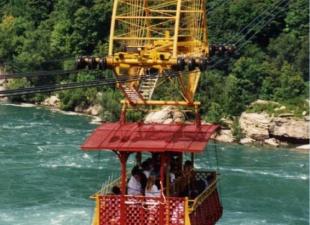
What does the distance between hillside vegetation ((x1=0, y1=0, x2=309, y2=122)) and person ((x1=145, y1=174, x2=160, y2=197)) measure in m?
24.8

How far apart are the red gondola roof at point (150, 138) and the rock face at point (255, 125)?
29.8 metres

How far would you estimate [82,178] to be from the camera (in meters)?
33.6

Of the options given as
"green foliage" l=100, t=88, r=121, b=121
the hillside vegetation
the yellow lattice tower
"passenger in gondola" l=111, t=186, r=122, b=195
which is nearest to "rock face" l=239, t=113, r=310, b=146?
the hillside vegetation

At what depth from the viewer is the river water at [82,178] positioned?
28766mm

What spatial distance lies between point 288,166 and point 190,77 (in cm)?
2242

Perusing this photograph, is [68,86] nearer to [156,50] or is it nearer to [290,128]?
[156,50]

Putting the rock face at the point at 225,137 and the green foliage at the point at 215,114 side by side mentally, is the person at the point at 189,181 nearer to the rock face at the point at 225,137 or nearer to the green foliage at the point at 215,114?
the rock face at the point at 225,137

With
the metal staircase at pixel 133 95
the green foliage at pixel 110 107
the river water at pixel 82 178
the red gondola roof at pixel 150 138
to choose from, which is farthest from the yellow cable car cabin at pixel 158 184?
the green foliage at pixel 110 107

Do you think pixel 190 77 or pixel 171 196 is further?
pixel 190 77

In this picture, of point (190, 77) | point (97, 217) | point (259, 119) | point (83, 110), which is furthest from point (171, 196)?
point (83, 110)

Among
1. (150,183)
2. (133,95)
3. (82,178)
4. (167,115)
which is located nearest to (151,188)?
(150,183)

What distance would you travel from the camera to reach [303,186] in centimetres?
3347

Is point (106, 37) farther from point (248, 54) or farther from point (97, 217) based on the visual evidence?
point (97, 217)

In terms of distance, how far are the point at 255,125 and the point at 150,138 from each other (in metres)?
31.7
